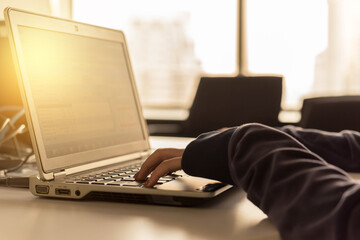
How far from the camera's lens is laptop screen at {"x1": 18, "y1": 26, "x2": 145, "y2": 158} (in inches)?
34.5

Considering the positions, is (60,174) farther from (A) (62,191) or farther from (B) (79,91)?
(B) (79,91)

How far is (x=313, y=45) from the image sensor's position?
3.53 m

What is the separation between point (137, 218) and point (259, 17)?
3.24 meters

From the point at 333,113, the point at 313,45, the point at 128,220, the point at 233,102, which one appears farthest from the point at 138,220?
the point at 313,45

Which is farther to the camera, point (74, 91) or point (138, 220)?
point (74, 91)

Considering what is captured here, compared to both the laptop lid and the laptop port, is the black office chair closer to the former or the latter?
the laptop lid

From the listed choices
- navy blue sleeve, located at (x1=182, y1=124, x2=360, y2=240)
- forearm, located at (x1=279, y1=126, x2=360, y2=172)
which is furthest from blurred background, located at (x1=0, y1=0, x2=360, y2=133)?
navy blue sleeve, located at (x1=182, y1=124, x2=360, y2=240)

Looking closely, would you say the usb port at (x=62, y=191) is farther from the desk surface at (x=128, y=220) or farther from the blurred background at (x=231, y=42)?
the blurred background at (x=231, y=42)

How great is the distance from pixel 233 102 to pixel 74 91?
1.41 m

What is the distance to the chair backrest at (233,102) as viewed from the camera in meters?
2.23

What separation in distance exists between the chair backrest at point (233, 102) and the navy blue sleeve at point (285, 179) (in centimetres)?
156

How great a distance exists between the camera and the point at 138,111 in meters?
1.21

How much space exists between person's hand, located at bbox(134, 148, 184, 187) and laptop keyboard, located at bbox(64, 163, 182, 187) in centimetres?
2

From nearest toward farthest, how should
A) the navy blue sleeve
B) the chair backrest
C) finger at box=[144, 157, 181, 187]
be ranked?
1. the navy blue sleeve
2. finger at box=[144, 157, 181, 187]
3. the chair backrest
